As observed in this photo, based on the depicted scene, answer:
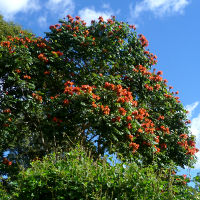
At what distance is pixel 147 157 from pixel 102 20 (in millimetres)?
5864

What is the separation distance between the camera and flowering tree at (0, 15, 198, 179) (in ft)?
28.4

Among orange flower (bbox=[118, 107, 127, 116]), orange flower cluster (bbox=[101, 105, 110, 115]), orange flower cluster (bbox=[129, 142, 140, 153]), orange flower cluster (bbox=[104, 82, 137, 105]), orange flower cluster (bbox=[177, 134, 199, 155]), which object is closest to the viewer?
orange flower cluster (bbox=[101, 105, 110, 115])

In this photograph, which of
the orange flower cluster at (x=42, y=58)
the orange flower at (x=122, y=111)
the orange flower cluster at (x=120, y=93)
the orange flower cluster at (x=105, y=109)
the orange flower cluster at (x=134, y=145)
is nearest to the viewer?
the orange flower cluster at (x=105, y=109)

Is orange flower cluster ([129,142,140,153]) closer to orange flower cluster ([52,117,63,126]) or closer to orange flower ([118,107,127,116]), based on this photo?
orange flower ([118,107,127,116])

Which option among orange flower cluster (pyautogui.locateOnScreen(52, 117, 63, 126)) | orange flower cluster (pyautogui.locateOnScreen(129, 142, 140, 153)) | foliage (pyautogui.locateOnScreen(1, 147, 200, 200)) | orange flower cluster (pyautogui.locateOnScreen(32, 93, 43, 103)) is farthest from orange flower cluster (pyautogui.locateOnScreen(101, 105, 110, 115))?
foliage (pyautogui.locateOnScreen(1, 147, 200, 200))

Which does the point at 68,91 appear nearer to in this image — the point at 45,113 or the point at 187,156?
the point at 45,113

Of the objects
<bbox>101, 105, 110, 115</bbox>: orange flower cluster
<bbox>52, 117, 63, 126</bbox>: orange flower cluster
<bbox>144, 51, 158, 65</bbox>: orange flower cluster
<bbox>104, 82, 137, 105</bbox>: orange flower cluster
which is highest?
<bbox>144, 51, 158, 65</bbox>: orange flower cluster

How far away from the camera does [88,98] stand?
8570 millimetres

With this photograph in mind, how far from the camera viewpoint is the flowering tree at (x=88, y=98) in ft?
28.4

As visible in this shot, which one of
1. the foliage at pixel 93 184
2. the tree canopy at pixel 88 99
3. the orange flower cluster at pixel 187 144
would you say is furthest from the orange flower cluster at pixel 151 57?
the foliage at pixel 93 184

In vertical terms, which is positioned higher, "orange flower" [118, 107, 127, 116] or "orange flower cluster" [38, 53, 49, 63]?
"orange flower cluster" [38, 53, 49, 63]

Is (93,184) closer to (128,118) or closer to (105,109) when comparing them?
(105,109)

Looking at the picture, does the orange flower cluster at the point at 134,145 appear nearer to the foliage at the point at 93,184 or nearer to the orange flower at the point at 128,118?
the orange flower at the point at 128,118

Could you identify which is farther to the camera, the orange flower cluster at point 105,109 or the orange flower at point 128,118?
the orange flower at point 128,118
